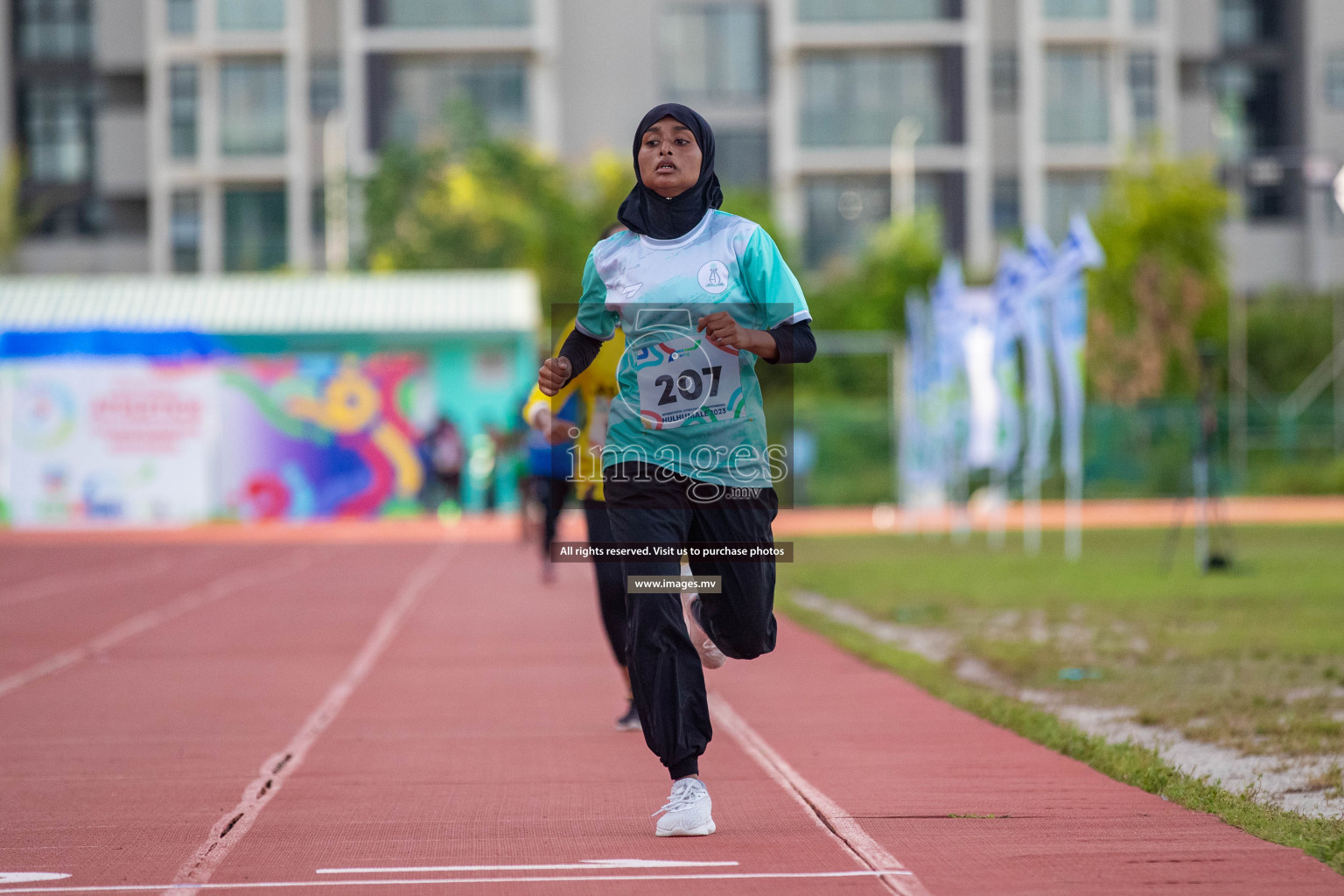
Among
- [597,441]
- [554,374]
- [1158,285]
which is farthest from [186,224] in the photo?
[554,374]

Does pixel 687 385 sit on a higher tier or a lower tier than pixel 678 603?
higher

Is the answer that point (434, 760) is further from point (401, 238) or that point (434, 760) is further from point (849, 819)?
point (401, 238)

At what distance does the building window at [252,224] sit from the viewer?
5406 cm

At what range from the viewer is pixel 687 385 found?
17.7ft

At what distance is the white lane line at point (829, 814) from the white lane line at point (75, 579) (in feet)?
33.2

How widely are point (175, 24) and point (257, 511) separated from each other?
81.4 ft

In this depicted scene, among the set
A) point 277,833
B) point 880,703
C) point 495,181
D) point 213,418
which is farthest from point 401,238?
point 277,833

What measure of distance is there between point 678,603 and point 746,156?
49196 millimetres

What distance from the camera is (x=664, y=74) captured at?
54438 millimetres

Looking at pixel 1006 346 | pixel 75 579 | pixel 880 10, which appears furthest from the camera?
pixel 880 10

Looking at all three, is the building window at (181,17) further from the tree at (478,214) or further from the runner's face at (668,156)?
the runner's face at (668,156)

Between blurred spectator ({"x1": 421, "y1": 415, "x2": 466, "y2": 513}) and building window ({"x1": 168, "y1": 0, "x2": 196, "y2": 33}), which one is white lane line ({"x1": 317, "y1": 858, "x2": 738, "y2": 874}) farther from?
building window ({"x1": 168, "y1": 0, "x2": 196, "y2": 33})

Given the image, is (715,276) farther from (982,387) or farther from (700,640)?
(982,387)

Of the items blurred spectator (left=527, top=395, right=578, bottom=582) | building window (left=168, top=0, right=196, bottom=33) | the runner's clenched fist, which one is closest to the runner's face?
the runner's clenched fist
